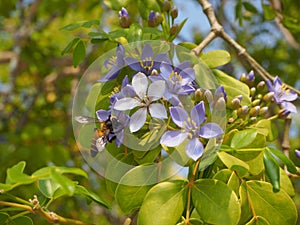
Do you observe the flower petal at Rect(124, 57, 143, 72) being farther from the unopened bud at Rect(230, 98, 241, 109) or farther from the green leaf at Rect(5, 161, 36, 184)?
the green leaf at Rect(5, 161, 36, 184)

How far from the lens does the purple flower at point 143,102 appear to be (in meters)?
1.00

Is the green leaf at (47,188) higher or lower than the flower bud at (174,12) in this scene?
lower

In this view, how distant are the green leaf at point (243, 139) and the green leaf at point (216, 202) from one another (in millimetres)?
80

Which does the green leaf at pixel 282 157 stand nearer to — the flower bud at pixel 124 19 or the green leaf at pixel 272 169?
the green leaf at pixel 272 169

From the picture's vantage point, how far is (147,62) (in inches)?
43.6

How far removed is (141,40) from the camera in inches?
47.8

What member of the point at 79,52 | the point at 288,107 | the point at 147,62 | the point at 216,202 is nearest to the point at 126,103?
the point at 147,62

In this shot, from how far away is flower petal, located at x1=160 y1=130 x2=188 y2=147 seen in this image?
3.22 feet

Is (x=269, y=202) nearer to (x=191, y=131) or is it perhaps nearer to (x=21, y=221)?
(x=191, y=131)

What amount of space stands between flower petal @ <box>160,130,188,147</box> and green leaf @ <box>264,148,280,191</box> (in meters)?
0.15

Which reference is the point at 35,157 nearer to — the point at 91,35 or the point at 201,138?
the point at 91,35

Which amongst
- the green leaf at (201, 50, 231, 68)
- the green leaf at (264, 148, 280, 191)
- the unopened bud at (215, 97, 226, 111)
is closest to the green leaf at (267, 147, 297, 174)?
the green leaf at (264, 148, 280, 191)

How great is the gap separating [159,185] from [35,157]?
151 centimetres

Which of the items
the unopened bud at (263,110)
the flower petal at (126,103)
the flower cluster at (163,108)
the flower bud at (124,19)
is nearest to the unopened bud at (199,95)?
the flower cluster at (163,108)
